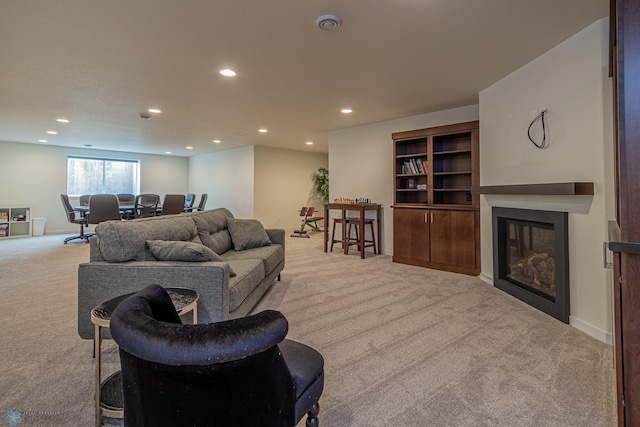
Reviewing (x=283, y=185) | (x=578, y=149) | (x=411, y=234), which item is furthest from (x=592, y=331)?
(x=283, y=185)

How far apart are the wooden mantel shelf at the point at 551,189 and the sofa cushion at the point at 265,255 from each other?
7.85ft

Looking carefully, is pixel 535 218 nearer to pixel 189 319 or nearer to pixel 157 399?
pixel 189 319

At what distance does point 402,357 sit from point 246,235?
7.29ft

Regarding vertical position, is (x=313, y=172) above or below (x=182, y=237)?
above

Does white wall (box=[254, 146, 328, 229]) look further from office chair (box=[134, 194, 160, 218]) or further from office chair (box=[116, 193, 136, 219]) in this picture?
office chair (box=[116, 193, 136, 219])

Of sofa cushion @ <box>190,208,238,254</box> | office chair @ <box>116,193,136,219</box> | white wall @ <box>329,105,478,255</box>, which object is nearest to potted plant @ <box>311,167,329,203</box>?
white wall @ <box>329,105,478,255</box>

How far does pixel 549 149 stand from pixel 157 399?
131 inches

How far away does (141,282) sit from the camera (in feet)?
6.68

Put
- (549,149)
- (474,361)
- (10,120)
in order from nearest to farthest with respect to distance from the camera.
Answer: (474,361) < (549,149) < (10,120)

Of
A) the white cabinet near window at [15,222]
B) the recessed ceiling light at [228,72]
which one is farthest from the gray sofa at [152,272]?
the white cabinet near window at [15,222]

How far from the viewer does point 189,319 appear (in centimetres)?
205

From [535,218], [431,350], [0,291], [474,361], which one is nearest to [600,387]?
[474,361]

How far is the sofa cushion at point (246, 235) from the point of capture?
3600 millimetres

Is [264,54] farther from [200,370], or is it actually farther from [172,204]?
[172,204]
